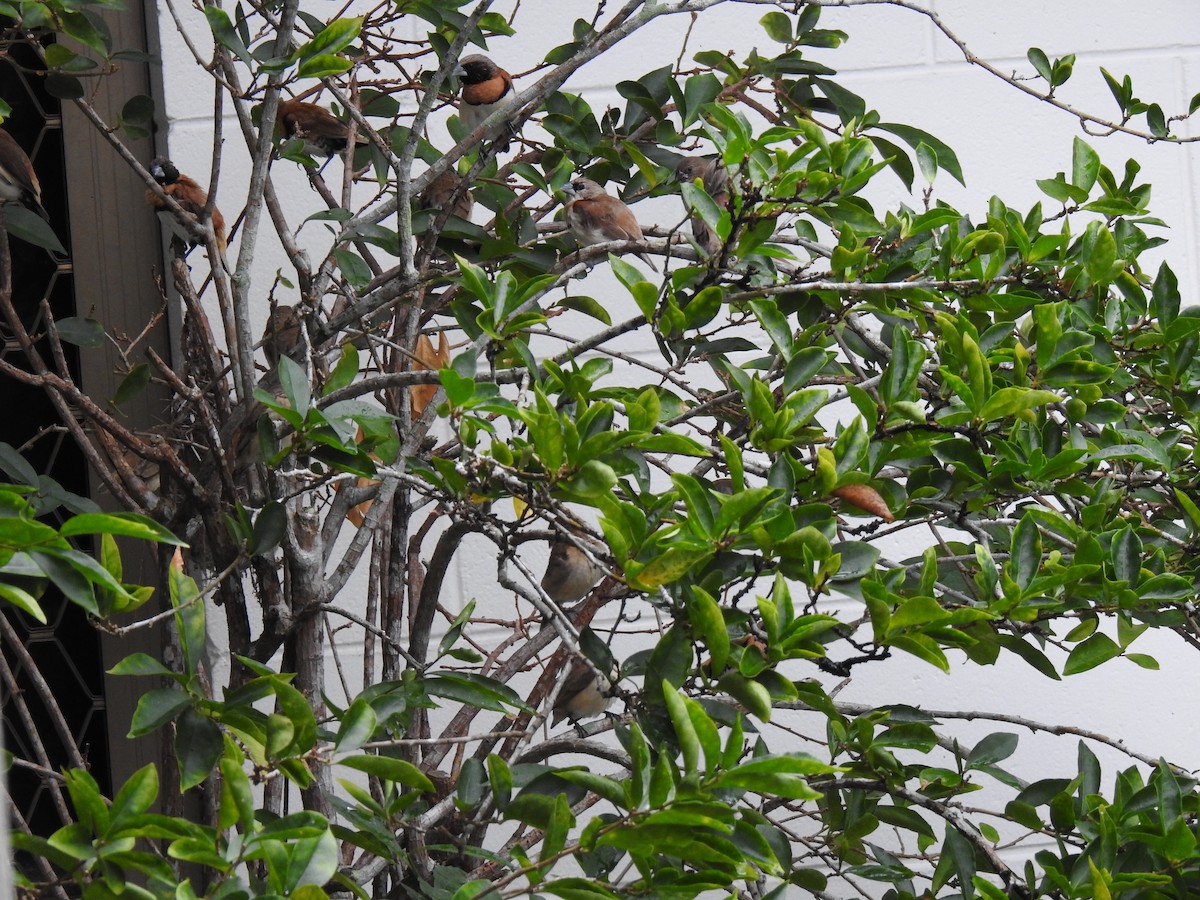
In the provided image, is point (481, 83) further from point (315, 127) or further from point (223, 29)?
point (223, 29)

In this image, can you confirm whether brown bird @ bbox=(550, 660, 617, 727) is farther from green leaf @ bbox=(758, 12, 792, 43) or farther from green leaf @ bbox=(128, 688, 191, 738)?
green leaf @ bbox=(758, 12, 792, 43)

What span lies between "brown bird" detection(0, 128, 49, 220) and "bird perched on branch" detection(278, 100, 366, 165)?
0.99 feet

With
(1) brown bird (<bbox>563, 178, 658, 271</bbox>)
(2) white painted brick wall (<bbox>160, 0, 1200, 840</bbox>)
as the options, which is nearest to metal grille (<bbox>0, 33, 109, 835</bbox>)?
(2) white painted brick wall (<bbox>160, 0, 1200, 840</bbox>)

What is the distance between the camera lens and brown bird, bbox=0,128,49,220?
1.09m

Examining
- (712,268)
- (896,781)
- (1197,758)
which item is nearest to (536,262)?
(712,268)

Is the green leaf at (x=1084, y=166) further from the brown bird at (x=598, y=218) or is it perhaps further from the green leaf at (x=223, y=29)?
the green leaf at (x=223, y=29)

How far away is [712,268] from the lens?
2.39 ft

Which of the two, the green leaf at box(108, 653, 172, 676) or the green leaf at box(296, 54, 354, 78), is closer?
the green leaf at box(108, 653, 172, 676)

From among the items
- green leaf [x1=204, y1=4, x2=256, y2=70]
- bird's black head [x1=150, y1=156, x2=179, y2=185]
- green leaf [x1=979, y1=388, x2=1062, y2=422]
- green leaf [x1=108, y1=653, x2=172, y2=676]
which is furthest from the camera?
bird's black head [x1=150, y1=156, x2=179, y2=185]

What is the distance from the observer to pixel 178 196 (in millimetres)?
1403

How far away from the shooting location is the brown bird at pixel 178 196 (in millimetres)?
1391

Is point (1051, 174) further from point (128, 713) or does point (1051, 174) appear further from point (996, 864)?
point (128, 713)

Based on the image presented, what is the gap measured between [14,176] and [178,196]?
293mm

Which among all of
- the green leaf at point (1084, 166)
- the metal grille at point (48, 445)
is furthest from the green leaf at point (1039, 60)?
the metal grille at point (48, 445)
